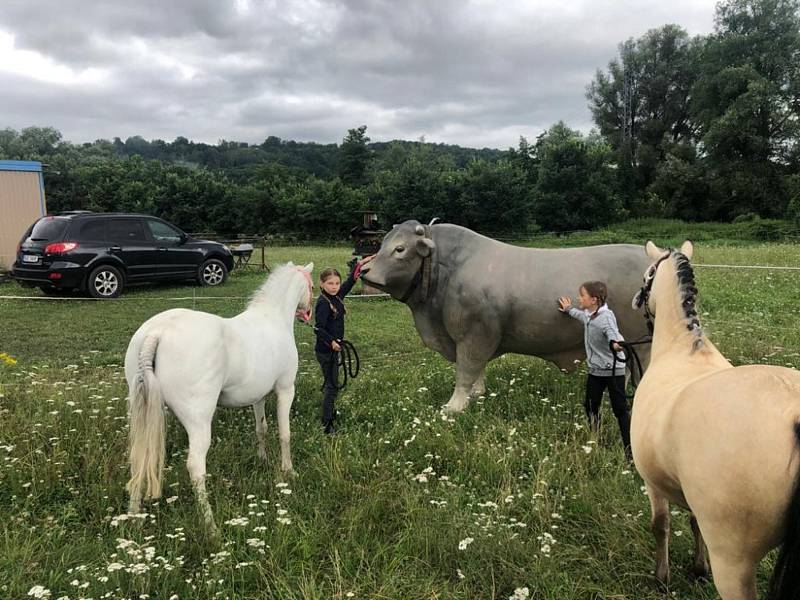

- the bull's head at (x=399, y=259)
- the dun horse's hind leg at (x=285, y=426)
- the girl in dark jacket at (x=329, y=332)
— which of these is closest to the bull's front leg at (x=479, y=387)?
the bull's head at (x=399, y=259)

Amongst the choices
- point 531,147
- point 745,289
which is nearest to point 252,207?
point 531,147

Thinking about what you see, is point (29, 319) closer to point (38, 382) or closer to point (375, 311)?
point (38, 382)

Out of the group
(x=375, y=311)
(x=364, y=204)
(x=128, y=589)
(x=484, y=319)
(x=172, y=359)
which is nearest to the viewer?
(x=128, y=589)

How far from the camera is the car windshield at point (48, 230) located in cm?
1269

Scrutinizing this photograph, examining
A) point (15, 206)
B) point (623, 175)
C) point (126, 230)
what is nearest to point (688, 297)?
point (126, 230)

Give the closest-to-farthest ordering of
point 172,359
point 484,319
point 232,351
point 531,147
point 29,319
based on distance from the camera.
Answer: point 172,359 < point 232,351 < point 484,319 < point 29,319 < point 531,147

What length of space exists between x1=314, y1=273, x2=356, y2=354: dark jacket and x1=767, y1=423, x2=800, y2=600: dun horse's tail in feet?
12.5

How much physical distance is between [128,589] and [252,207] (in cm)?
3788

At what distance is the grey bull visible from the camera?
538cm

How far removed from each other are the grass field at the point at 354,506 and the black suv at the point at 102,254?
23.3 ft

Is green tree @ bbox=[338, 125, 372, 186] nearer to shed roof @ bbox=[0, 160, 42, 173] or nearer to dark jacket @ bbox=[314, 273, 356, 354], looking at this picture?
shed roof @ bbox=[0, 160, 42, 173]

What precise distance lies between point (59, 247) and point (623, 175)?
42042 millimetres

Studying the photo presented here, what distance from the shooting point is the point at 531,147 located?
43625 millimetres

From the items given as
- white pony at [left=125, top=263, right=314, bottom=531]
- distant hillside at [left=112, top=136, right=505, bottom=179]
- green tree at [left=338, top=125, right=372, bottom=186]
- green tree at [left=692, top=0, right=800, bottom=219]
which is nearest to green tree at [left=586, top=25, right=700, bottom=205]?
green tree at [left=692, top=0, right=800, bottom=219]
